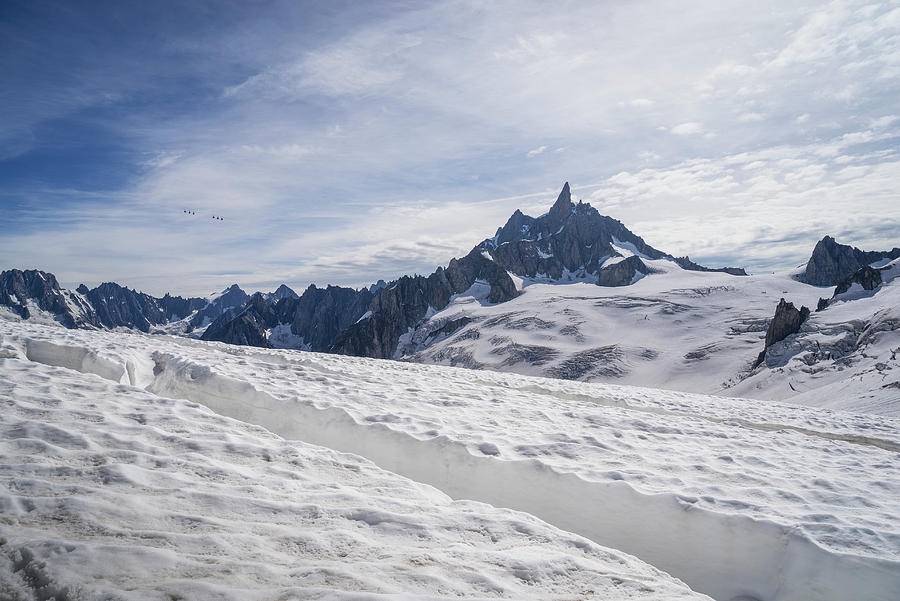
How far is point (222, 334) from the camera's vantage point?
195125 mm

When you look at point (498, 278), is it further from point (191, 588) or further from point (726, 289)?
point (191, 588)

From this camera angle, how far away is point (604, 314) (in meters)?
104

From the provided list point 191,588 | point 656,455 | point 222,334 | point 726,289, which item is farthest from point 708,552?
point 222,334

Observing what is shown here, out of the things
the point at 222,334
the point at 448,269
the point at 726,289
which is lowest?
the point at 222,334

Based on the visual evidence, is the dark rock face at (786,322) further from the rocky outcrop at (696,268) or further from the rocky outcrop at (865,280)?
the rocky outcrop at (696,268)

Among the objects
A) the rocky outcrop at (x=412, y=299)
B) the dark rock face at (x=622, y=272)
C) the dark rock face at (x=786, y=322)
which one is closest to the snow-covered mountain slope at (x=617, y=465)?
the dark rock face at (x=786, y=322)

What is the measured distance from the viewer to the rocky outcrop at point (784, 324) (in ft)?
185

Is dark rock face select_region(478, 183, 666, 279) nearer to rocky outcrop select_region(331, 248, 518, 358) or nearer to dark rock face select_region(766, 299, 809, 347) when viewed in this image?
rocky outcrop select_region(331, 248, 518, 358)

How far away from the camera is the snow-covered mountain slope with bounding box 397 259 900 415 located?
4084 cm

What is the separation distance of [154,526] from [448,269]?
500 feet

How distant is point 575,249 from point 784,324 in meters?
123

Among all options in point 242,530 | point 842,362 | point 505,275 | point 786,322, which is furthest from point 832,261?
point 242,530

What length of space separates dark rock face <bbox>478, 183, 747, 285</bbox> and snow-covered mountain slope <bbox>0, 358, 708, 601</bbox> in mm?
158810

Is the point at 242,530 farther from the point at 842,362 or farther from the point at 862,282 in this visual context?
the point at 862,282
